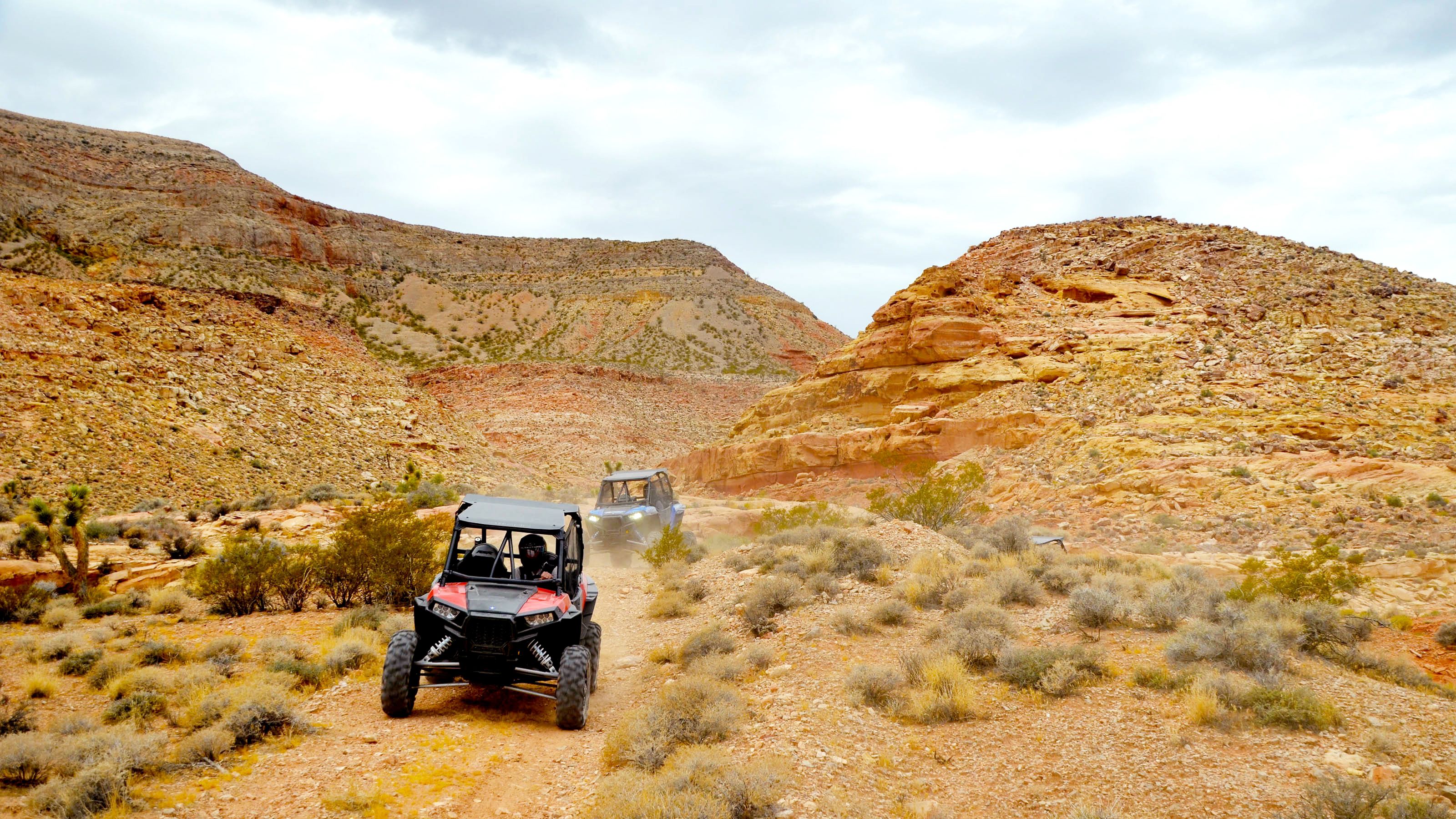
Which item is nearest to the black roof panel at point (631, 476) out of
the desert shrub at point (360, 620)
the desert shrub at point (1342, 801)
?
the desert shrub at point (360, 620)

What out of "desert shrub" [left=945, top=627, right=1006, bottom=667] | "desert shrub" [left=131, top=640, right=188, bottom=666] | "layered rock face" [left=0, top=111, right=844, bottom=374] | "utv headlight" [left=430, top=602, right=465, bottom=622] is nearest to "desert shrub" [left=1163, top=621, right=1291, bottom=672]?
"desert shrub" [left=945, top=627, right=1006, bottom=667]

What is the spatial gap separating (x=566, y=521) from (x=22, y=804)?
4781 mm

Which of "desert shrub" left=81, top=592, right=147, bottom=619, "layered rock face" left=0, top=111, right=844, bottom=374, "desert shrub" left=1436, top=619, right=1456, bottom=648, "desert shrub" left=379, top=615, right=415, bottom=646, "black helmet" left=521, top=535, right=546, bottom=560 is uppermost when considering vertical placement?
"layered rock face" left=0, top=111, right=844, bottom=374

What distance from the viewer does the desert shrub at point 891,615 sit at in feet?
34.0

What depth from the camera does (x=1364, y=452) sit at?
778 inches

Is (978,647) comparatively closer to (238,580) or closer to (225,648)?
(225,648)

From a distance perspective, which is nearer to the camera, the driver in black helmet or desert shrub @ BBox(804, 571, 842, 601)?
the driver in black helmet

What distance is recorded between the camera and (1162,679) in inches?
297

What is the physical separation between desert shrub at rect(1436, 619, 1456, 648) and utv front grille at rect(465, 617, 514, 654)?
1084 cm

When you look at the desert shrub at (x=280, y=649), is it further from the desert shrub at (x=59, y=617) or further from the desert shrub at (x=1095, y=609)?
the desert shrub at (x=1095, y=609)

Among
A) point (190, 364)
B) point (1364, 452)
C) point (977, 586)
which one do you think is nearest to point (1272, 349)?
point (1364, 452)

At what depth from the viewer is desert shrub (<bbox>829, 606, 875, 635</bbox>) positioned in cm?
1015

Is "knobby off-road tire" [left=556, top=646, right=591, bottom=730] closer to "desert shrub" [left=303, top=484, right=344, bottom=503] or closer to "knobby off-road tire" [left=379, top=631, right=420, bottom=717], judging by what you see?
"knobby off-road tire" [left=379, top=631, right=420, bottom=717]

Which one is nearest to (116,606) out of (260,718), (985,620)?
(260,718)
